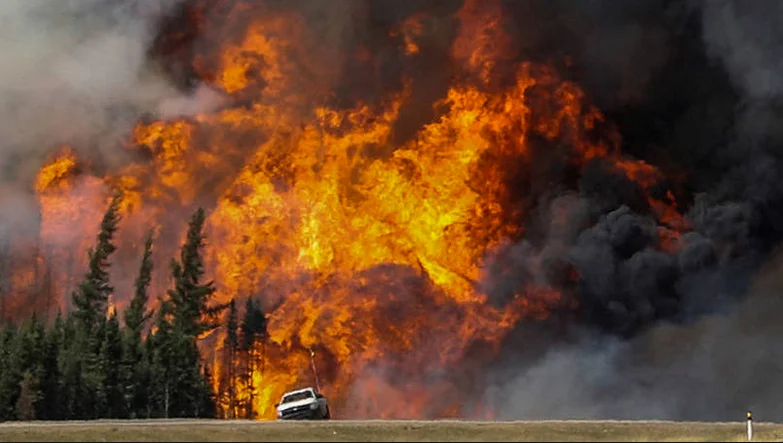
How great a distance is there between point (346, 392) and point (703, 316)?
32.2 m

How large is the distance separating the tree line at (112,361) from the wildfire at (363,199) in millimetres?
6281

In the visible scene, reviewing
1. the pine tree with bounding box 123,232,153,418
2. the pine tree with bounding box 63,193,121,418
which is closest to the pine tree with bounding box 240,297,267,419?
the pine tree with bounding box 63,193,121,418

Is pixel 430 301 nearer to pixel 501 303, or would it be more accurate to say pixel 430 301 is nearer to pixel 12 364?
pixel 501 303

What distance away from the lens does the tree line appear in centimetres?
6869

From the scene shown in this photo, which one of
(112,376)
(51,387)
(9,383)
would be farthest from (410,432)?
(9,383)

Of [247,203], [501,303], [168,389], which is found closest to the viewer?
[168,389]

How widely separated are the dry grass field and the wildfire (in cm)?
3533

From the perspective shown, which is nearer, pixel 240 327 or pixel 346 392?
pixel 346 392

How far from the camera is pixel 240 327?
319 ft

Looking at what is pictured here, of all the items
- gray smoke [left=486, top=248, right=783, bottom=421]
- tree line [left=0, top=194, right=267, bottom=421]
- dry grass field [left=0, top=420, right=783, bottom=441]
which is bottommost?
dry grass field [left=0, top=420, right=783, bottom=441]

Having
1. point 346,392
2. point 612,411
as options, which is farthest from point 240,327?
point 612,411

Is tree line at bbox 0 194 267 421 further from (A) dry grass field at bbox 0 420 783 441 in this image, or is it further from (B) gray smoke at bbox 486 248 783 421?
(A) dry grass field at bbox 0 420 783 441

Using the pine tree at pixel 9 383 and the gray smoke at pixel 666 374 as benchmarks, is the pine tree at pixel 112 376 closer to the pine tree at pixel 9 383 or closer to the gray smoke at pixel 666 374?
the pine tree at pixel 9 383

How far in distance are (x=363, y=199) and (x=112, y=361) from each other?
2826cm
